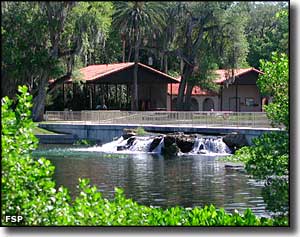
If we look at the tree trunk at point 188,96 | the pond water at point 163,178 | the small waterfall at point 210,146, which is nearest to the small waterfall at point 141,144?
the pond water at point 163,178

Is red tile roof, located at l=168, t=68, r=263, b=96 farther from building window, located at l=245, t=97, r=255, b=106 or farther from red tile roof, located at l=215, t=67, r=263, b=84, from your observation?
building window, located at l=245, t=97, r=255, b=106

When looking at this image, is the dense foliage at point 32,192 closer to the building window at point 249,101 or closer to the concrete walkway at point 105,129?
the concrete walkway at point 105,129

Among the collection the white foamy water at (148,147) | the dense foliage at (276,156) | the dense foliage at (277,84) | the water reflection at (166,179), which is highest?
the dense foliage at (277,84)

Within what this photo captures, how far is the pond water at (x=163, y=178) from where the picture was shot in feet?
45.6

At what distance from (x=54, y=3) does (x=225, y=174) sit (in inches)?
499

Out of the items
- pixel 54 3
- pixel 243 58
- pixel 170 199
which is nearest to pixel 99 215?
pixel 54 3

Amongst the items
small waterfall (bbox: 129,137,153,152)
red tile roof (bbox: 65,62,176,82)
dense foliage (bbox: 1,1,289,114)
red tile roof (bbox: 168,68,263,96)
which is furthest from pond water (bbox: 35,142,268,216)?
red tile roof (bbox: 168,68,263,96)

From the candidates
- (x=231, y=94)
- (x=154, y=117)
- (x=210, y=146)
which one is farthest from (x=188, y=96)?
(x=210, y=146)

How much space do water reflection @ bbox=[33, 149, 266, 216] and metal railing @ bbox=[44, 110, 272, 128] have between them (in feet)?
14.1

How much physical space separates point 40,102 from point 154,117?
730cm

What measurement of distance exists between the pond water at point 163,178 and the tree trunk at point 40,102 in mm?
1221

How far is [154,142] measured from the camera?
→ 93.2 feet

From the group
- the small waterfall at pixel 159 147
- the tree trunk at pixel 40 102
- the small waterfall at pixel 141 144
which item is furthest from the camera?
the small waterfall at pixel 141 144

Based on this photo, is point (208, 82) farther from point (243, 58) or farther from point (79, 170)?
point (79, 170)
